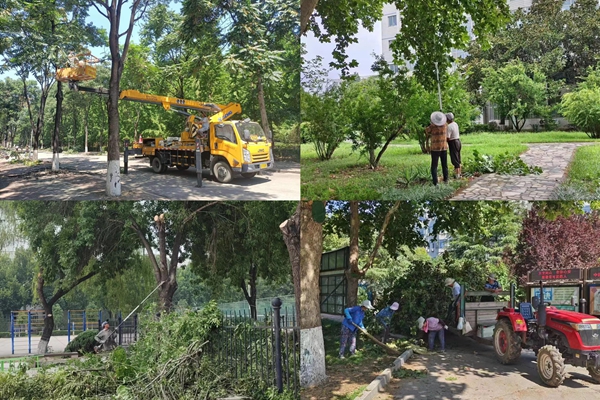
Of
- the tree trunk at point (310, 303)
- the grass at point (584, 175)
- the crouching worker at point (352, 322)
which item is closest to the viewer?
the grass at point (584, 175)

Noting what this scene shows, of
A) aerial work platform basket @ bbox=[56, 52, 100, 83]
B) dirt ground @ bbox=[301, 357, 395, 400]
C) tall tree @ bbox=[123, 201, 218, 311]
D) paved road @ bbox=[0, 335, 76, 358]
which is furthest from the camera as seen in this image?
tall tree @ bbox=[123, 201, 218, 311]

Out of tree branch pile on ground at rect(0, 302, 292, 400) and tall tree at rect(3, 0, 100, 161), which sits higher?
tall tree at rect(3, 0, 100, 161)

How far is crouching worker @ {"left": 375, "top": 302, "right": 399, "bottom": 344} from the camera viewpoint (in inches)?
222

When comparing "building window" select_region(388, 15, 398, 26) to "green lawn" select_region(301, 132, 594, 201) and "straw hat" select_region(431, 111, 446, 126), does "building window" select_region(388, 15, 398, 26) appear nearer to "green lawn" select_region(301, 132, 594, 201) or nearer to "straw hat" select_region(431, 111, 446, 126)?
"straw hat" select_region(431, 111, 446, 126)

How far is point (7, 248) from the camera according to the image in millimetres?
5945

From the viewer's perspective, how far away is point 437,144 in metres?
5.34

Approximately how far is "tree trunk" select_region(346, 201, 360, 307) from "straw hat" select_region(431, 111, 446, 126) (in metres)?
1.09

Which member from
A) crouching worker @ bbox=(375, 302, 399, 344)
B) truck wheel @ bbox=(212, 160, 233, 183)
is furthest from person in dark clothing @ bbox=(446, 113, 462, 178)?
truck wheel @ bbox=(212, 160, 233, 183)

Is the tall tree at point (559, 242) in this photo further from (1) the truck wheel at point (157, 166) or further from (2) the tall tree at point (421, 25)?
(1) the truck wheel at point (157, 166)

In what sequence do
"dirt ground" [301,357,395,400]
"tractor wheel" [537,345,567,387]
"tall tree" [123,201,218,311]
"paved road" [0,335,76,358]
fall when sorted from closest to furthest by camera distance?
"tractor wheel" [537,345,567,387] → "dirt ground" [301,357,395,400] → "paved road" [0,335,76,358] → "tall tree" [123,201,218,311]

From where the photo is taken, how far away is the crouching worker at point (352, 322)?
5543mm

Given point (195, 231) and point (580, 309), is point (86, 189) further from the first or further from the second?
point (580, 309)

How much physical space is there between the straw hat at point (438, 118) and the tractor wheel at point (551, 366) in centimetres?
219

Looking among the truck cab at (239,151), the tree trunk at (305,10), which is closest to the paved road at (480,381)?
the truck cab at (239,151)
